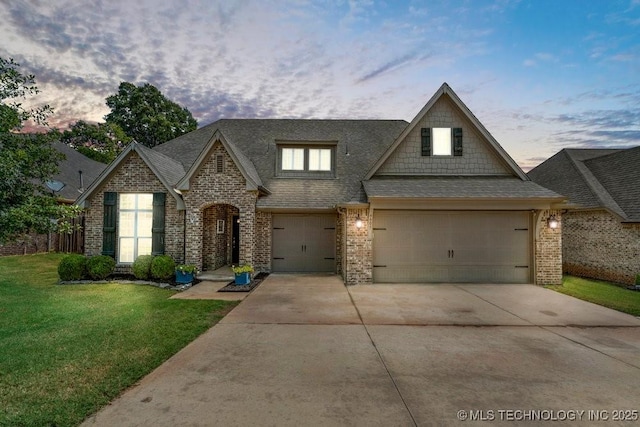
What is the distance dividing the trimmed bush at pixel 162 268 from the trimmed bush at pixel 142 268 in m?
0.25

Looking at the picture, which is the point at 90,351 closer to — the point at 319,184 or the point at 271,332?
the point at 271,332

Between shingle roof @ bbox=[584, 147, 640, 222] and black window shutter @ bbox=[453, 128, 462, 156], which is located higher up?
black window shutter @ bbox=[453, 128, 462, 156]

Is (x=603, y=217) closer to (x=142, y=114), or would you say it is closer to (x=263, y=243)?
(x=263, y=243)

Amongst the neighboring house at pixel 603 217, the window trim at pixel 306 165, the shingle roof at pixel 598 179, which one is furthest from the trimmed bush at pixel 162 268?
the shingle roof at pixel 598 179

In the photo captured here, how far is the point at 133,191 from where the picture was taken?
39.2 feet

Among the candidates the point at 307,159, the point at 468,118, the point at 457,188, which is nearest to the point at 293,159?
the point at 307,159

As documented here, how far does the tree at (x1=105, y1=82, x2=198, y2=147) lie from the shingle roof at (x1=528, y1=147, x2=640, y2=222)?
35.1 m

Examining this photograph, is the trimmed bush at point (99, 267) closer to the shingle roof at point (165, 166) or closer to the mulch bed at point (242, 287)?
the shingle roof at point (165, 166)

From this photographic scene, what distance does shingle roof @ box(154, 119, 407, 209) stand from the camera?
526 inches

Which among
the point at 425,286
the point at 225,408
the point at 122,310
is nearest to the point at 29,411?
the point at 225,408

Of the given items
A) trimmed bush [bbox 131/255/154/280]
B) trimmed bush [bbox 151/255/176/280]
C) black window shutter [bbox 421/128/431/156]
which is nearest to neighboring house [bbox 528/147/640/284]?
black window shutter [bbox 421/128/431/156]

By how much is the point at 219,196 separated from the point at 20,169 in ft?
19.6

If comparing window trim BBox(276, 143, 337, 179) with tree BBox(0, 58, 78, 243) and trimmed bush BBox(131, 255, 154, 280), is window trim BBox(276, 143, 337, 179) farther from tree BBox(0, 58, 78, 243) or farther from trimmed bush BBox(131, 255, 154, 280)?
tree BBox(0, 58, 78, 243)

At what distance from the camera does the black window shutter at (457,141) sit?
12.4 meters
